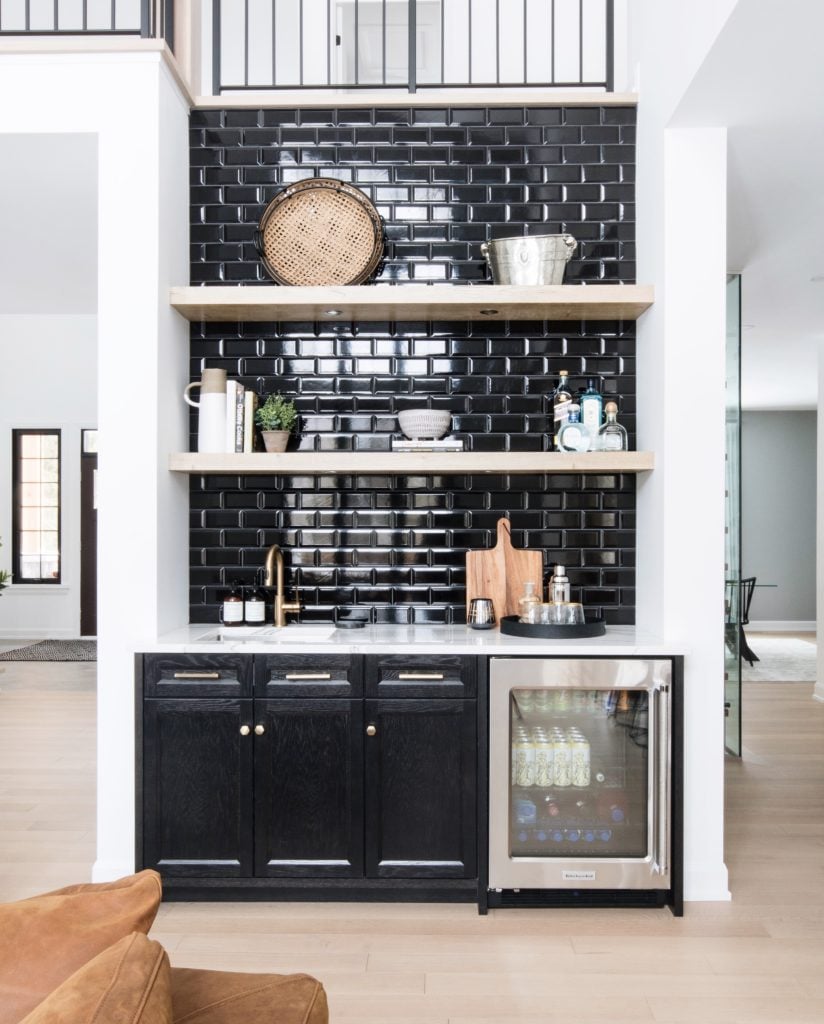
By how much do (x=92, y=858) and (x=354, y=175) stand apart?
2912mm

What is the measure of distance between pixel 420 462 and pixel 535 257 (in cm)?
88

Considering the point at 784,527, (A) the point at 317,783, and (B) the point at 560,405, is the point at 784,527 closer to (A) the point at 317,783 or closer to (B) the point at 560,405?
(B) the point at 560,405

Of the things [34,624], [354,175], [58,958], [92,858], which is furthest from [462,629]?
[34,624]

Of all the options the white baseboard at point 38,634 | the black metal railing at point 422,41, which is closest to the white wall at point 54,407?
the white baseboard at point 38,634

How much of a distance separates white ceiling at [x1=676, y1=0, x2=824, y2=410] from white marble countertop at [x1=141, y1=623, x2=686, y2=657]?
1.78 metres

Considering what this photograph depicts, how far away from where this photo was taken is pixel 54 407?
880cm

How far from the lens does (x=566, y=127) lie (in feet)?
11.0

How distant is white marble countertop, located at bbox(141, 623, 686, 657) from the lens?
9.02 feet

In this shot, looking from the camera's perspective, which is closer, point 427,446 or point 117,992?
point 117,992

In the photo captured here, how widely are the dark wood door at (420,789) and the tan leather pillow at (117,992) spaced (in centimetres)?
191

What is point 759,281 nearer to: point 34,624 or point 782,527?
point 782,527

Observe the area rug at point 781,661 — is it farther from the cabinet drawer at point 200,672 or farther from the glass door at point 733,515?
the cabinet drawer at point 200,672

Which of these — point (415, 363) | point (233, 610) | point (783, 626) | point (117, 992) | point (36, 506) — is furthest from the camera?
point (783, 626)

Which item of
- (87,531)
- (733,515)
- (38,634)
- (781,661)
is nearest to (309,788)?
(733,515)
